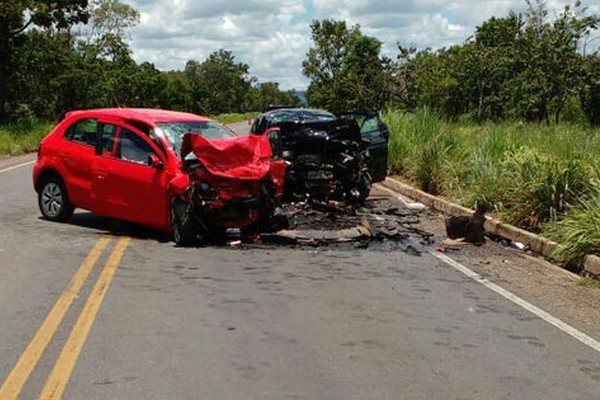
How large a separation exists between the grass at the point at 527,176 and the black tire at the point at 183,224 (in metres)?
4.73

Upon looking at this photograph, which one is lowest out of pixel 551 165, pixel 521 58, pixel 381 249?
pixel 381 249

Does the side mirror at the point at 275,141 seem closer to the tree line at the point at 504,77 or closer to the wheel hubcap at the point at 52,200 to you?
the wheel hubcap at the point at 52,200

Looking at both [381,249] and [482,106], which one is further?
[482,106]

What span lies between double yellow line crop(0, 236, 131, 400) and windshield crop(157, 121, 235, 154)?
7.90 feet

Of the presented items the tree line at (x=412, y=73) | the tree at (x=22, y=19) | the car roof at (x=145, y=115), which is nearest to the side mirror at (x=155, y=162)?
the car roof at (x=145, y=115)

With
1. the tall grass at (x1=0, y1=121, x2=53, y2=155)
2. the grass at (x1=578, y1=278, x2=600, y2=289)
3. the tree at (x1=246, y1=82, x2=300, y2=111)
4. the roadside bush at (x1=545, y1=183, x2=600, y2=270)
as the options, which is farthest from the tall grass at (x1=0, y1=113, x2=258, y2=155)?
the tree at (x1=246, y1=82, x2=300, y2=111)

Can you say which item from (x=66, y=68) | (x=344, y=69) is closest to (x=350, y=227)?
(x=66, y=68)

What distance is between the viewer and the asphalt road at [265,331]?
537 cm

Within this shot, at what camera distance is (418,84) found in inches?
1626

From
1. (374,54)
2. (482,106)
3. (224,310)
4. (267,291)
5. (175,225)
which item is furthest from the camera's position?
(374,54)

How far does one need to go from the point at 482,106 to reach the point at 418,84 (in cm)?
344

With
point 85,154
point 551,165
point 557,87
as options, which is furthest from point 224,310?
point 557,87

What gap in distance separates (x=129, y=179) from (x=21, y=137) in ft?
78.7

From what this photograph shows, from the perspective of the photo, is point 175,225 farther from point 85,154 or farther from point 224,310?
point 224,310
